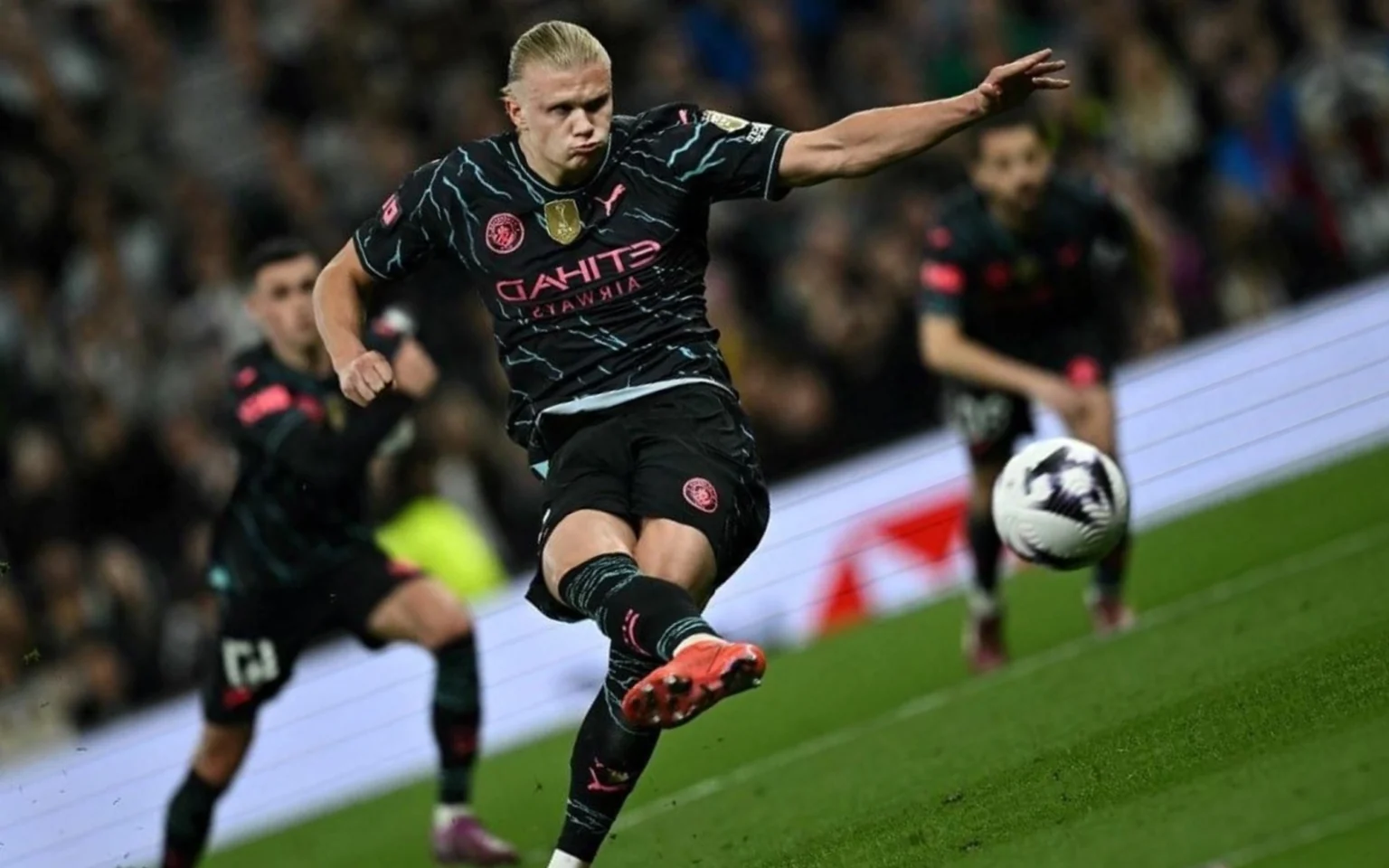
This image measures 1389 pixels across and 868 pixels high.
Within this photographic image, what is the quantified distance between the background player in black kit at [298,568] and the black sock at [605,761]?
7.90 ft

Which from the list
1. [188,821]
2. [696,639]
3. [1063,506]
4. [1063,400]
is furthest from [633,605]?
[1063,400]

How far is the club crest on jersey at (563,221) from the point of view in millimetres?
7160

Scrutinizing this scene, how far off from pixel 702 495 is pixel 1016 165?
13.7ft

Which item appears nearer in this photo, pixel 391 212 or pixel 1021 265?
pixel 391 212

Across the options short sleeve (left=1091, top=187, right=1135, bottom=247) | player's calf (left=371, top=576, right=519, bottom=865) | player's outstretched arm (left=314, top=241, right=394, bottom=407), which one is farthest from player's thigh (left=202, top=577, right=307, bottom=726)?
short sleeve (left=1091, top=187, right=1135, bottom=247)

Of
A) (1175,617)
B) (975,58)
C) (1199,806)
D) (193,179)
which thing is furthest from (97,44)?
(1199,806)

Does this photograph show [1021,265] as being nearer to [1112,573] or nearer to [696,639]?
[1112,573]

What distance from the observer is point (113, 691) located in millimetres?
14203

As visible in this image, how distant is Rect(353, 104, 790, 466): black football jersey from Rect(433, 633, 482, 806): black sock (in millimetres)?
2512

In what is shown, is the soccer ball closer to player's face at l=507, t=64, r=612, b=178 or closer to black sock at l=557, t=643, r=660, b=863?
black sock at l=557, t=643, r=660, b=863

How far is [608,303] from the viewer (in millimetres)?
7156

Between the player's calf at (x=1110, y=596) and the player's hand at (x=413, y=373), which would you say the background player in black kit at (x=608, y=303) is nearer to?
the player's hand at (x=413, y=373)

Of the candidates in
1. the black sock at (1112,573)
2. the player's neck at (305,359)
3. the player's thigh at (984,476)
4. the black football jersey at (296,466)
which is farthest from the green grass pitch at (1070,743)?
the player's neck at (305,359)

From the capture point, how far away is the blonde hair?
693 cm
